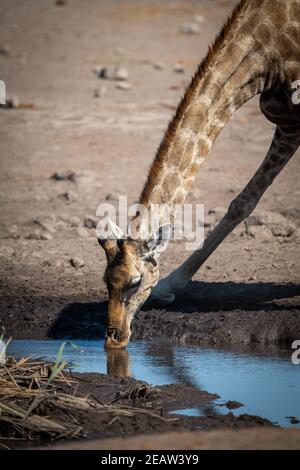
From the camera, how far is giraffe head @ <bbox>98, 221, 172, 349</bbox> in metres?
7.36

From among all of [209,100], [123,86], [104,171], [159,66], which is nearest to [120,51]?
[159,66]

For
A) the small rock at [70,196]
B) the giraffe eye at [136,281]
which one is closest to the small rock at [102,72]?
the small rock at [70,196]

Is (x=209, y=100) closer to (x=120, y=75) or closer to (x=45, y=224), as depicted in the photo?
(x=45, y=224)

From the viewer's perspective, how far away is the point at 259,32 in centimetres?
780

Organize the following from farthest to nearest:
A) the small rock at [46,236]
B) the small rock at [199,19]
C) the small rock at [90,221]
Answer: the small rock at [199,19]
the small rock at [90,221]
the small rock at [46,236]

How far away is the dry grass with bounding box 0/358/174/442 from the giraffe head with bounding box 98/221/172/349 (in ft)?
3.33

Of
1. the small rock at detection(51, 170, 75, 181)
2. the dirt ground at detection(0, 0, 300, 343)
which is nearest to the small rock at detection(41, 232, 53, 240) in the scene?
the dirt ground at detection(0, 0, 300, 343)

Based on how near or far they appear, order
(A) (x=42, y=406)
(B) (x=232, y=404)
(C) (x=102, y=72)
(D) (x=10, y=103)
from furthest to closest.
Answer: (C) (x=102, y=72)
(D) (x=10, y=103)
(B) (x=232, y=404)
(A) (x=42, y=406)

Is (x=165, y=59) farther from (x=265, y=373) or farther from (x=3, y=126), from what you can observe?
(x=265, y=373)

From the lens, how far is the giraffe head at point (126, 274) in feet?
24.2

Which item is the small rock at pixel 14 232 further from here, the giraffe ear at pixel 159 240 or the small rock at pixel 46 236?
the giraffe ear at pixel 159 240

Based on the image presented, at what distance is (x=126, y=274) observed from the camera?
7.37m

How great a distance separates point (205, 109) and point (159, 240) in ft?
3.41

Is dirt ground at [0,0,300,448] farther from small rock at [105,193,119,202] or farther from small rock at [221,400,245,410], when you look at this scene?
small rock at [221,400,245,410]
